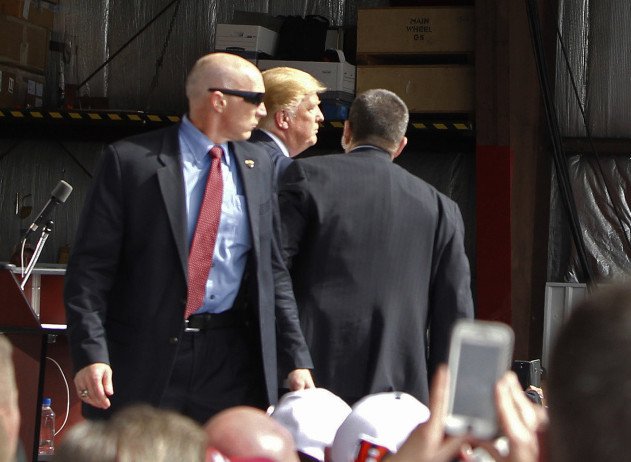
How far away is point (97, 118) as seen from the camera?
32.7 feet

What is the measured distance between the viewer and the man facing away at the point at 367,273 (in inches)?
156

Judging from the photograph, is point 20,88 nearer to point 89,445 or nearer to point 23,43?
point 23,43

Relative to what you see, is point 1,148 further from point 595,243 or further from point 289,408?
point 289,408

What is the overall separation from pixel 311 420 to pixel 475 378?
1.46 m

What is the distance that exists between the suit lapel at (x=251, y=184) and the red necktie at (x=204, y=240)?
0.25 feet

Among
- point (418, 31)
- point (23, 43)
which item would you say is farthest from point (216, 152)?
point (23, 43)

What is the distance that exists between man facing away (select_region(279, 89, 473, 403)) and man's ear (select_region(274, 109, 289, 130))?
393mm

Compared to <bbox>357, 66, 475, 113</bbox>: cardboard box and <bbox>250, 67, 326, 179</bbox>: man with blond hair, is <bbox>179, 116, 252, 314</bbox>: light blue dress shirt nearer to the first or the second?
<bbox>250, 67, 326, 179</bbox>: man with blond hair

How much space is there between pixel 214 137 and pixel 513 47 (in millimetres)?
5811

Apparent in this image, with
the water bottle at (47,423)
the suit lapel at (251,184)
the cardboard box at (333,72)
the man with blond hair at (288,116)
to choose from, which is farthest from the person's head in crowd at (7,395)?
the cardboard box at (333,72)

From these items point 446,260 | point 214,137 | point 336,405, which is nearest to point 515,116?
point 446,260

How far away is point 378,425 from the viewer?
2295mm

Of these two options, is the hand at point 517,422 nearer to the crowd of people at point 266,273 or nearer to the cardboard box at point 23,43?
the crowd of people at point 266,273

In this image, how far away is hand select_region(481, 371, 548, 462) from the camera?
3.59 feet
